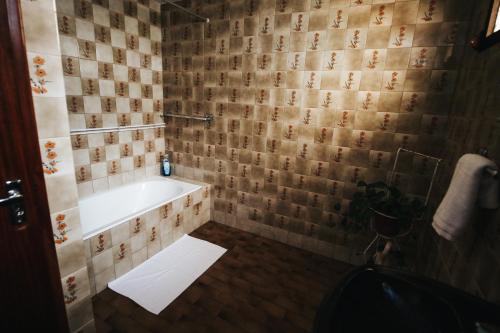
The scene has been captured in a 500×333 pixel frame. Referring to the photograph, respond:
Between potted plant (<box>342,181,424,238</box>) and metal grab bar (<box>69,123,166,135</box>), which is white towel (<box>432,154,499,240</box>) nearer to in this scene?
potted plant (<box>342,181,424,238</box>)

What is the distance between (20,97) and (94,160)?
147 cm

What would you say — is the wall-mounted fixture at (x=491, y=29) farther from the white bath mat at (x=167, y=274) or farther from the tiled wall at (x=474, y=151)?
the white bath mat at (x=167, y=274)

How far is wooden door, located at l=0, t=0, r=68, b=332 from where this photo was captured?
2.78ft

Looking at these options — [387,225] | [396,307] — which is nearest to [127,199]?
[387,225]

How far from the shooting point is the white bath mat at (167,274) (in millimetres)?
1646

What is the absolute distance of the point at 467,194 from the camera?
850 mm

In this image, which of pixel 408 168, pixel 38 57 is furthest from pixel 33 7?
pixel 408 168

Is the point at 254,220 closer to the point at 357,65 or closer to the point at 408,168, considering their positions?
the point at 408,168

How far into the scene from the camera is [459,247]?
3.66 ft

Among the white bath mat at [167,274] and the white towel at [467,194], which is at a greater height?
the white towel at [467,194]

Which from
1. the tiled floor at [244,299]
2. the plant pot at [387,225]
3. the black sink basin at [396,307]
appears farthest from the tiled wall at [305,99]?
the black sink basin at [396,307]

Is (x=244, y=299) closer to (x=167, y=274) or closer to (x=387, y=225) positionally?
(x=167, y=274)

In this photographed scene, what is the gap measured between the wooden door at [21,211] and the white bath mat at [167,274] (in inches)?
24.3

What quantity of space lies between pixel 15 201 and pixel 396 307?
1349 mm
